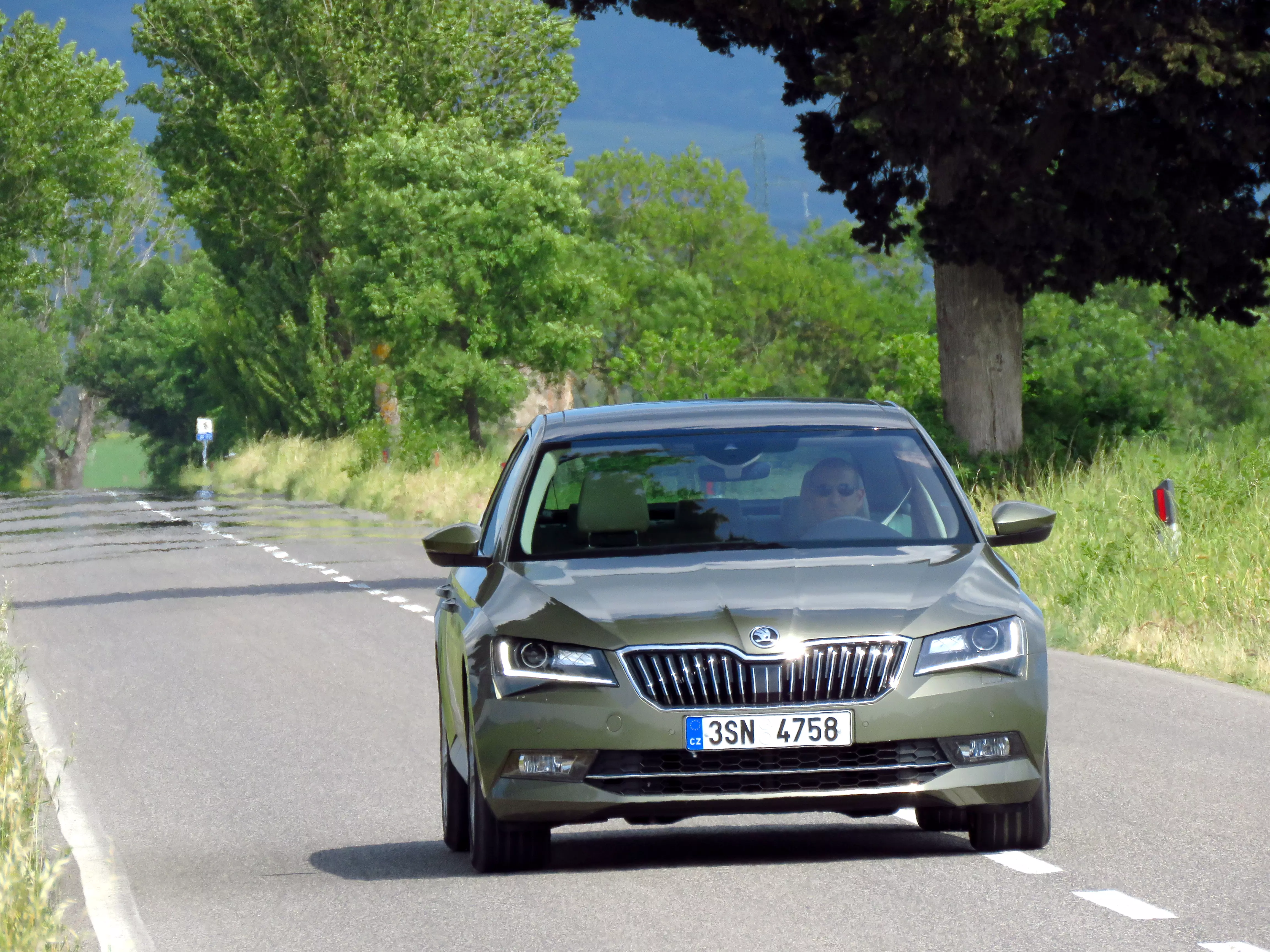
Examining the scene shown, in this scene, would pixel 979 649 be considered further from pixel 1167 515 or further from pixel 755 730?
pixel 1167 515

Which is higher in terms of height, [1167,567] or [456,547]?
[456,547]

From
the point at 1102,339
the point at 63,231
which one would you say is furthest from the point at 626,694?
the point at 1102,339

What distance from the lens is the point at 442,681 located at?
9.00 meters

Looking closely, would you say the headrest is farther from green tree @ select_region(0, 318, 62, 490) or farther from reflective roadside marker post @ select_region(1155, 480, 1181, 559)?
green tree @ select_region(0, 318, 62, 490)

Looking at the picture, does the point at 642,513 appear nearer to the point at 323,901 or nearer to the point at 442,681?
the point at 442,681

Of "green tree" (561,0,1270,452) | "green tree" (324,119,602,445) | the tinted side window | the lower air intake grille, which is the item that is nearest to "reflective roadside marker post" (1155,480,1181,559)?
"green tree" (561,0,1270,452)

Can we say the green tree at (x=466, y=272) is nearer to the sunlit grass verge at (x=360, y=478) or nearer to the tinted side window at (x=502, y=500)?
the sunlit grass verge at (x=360, y=478)

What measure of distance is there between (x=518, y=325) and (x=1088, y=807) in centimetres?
4201

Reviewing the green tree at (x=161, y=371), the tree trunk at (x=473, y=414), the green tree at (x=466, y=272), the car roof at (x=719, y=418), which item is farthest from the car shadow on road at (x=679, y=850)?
the green tree at (x=161, y=371)

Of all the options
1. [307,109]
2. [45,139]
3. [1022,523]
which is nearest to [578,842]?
[1022,523]

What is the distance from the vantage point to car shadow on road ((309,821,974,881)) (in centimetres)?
824

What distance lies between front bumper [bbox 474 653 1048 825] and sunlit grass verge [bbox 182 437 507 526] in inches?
1163

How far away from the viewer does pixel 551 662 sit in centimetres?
751

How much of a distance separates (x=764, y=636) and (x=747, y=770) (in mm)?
423
